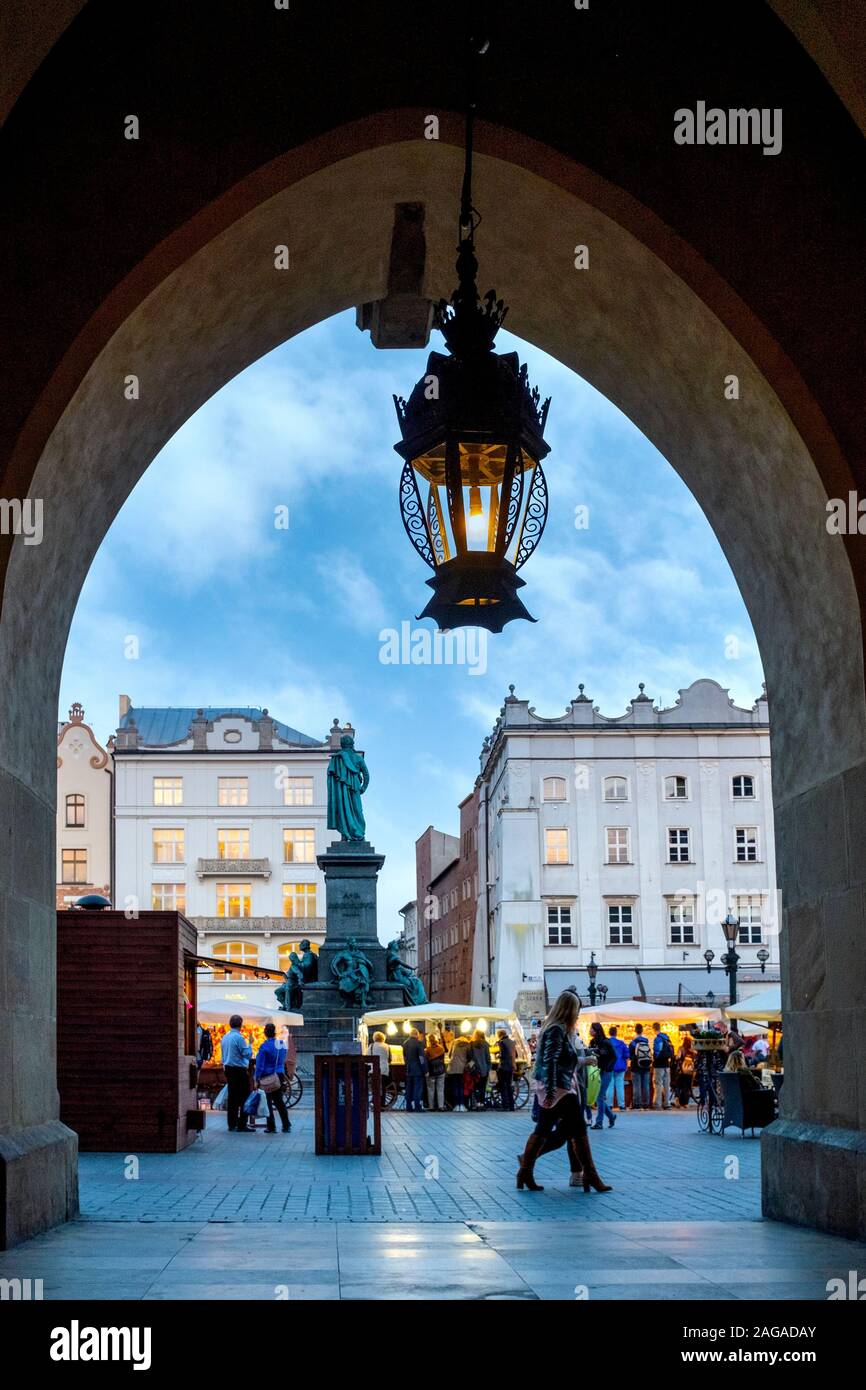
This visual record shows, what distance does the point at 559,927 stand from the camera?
64125mm

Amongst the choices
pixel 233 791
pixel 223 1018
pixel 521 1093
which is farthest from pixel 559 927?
pixel 223 1018

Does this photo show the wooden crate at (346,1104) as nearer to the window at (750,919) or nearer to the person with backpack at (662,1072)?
the person with backpack at (662,1072)

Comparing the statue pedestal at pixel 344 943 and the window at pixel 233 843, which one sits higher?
the window at pixel 233 843

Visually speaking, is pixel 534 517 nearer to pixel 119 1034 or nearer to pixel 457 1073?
pixel 119 1034

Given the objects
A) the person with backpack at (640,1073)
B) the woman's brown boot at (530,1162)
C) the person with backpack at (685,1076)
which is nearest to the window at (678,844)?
the person with backpack at (685,1076)

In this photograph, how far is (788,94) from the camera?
8.90 m

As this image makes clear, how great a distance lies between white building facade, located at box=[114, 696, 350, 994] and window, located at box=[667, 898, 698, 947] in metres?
17.7

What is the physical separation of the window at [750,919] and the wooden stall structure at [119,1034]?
47.9m

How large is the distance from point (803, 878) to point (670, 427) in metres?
3.17

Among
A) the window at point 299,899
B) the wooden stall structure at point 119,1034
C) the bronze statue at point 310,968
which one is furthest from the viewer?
the window at point 299,899

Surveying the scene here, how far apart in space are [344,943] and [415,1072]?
9.12 metres

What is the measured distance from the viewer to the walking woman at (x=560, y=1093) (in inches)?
505

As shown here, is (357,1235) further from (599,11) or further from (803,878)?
(599,11)
